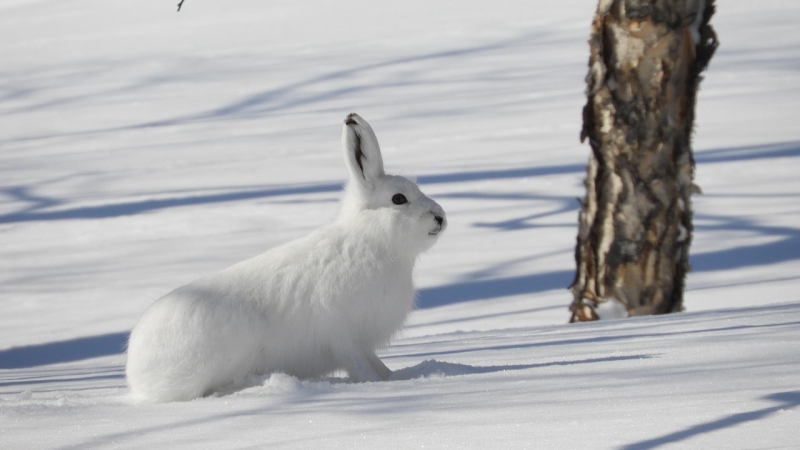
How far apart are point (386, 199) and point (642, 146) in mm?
2100

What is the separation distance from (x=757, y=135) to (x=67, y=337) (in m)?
6.39

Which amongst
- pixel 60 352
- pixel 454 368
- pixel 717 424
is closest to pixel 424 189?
pixel 60 352

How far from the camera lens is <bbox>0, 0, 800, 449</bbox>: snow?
83.1 inches

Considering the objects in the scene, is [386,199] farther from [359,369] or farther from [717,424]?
[717,424]

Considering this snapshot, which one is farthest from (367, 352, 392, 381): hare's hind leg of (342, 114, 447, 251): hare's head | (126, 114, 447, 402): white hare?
(342, 114, 447, 251): hare's head

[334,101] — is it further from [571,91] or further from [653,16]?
[653,16]

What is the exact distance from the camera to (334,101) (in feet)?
40.3

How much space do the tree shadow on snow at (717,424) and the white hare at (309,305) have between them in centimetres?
121

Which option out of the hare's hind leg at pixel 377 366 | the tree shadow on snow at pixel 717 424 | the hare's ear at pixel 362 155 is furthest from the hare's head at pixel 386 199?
the tree shadow on snow at pixel 717 424

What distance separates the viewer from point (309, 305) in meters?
2.78

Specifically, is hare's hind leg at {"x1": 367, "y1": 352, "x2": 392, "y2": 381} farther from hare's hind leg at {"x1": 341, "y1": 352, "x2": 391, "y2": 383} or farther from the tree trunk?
the tree trunk

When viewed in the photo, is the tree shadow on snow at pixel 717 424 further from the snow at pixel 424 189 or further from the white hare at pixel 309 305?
the white hare at pixel 309 305

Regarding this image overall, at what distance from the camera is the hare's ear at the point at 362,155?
2.92 meters

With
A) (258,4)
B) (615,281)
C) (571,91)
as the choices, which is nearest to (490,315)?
(615,281)
